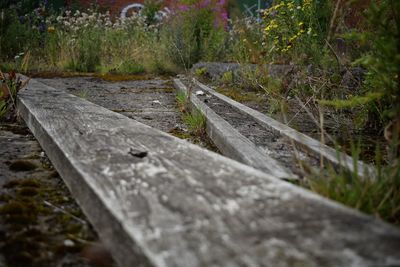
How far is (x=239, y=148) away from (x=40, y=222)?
32.4 inches

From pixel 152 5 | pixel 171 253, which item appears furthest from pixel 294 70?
pixel 152 5

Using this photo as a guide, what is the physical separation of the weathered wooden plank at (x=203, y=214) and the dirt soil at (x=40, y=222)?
69 mm

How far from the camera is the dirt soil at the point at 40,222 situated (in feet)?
3.58

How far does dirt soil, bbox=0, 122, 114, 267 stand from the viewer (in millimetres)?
1091

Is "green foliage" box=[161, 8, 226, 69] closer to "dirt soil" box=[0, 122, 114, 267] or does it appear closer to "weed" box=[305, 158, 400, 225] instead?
"dirt soil" box=[0, 122, 114, 267]

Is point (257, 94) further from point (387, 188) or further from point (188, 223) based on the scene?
point (188, 223)

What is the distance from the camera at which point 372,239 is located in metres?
0.83

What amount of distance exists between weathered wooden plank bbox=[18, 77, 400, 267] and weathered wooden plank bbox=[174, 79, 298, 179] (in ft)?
0.78

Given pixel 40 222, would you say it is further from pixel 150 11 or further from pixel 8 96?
pixel 150 11

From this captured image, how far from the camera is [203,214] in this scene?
3.19 ft

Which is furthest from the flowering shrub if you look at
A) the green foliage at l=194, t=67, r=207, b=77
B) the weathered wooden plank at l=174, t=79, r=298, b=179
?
the weathered wooden plank at l=174, t=79, r=298, b=179

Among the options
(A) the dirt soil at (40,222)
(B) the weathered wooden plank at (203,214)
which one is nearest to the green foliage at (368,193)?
(B) the weathered wooden plank at (203,214)

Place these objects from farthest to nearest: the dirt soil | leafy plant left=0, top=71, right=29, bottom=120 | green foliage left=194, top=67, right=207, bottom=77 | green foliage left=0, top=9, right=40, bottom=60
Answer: green foliage left=0, top=9, right=40, bottom=60 < green foliage left=194, top=67, right=207, bottom=77 < leafy plant left=0, top=71, right=29, bottom=120 < the dirt soil

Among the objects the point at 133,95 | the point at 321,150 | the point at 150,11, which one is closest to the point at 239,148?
the point at 321,150
